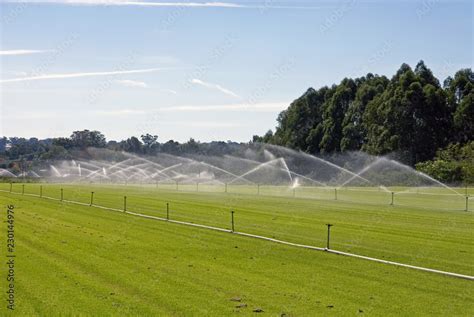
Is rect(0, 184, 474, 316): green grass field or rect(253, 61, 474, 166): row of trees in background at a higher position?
rect(253, 61, 474, 166): row of trees in background

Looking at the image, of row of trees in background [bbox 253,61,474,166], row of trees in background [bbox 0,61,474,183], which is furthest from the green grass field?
row of trees in background [bbox 253,61,474,166]

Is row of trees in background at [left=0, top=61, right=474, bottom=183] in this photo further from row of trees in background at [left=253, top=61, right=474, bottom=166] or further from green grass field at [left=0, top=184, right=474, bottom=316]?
green grass field at [left=0, top=184, right=474, bottom=316]

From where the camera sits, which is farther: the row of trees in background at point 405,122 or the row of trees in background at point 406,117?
the row of trees in background at point 406,117

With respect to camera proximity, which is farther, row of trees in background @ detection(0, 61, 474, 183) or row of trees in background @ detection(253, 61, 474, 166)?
row of trees in background @ detection(253, 61, 474, 166)

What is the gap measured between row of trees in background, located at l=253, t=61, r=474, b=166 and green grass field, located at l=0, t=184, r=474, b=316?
47.7 meters

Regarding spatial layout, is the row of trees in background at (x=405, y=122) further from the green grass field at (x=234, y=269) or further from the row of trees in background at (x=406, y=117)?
the green grass field at (x=234, y=269)

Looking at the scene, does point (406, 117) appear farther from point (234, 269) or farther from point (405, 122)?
point (234, 269)

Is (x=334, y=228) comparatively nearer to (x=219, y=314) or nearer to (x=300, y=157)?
(x=219, y=314)

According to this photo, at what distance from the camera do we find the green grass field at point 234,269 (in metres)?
11.9

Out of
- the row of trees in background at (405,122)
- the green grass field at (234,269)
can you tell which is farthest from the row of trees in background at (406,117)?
the green grass field at (234,269)

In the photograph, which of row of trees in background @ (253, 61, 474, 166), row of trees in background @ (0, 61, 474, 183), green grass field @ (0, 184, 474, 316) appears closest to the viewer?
green grass field @ (0, 184, 474, 316)

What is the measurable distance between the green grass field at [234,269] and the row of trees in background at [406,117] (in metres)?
47.7

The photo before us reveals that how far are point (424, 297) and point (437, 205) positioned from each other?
30.9 metres

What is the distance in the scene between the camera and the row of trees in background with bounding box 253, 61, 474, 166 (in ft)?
243
